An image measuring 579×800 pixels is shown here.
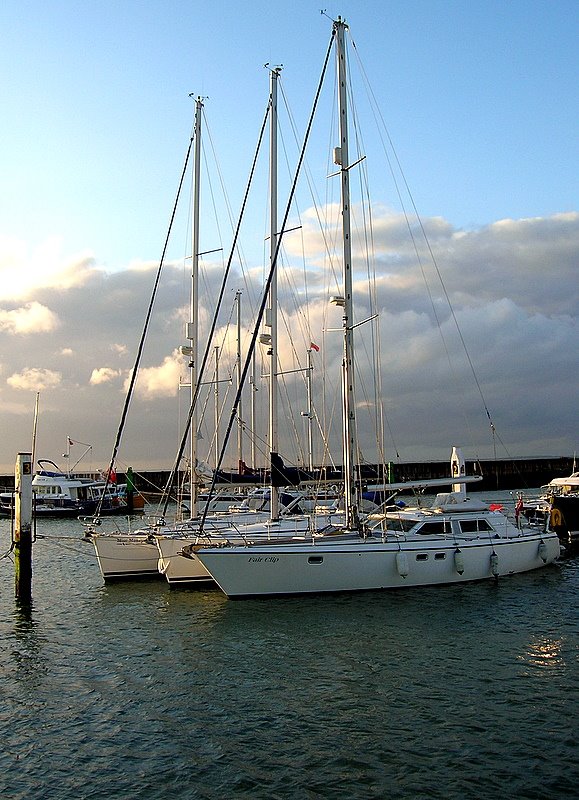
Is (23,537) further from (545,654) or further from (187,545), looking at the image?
(545,654)

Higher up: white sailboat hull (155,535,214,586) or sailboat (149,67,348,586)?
sailboat (149,67,348,586)

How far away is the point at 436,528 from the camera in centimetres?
2791

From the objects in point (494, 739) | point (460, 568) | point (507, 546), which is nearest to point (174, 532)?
point (460, 568)

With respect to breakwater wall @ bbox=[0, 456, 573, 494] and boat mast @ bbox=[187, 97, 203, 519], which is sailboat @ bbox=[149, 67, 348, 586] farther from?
breakwater wall @ bbox=[0, 456, 573, 494]

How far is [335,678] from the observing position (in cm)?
1661

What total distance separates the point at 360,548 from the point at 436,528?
4.17 m

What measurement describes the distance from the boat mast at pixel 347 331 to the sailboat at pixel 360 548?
4 centimetres

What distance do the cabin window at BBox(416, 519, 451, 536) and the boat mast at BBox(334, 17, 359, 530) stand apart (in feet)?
8.70

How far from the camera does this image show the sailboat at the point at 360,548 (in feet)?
79.7

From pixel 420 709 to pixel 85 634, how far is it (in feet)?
36.2

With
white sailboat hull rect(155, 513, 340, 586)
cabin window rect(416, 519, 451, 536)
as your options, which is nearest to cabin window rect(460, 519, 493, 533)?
cabin window rect(416, 519, 451, 536)

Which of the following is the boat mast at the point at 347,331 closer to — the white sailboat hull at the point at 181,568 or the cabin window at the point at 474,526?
the cabin window at the point at 474,526

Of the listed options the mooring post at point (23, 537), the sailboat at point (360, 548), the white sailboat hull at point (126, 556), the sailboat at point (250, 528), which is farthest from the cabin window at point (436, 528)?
the mooring post at point (23, 537)

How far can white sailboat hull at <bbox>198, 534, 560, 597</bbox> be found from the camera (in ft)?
79.3
